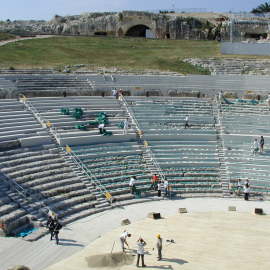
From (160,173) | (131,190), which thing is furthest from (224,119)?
(131,190)

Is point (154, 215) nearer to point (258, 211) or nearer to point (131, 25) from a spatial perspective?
point (258, 211)

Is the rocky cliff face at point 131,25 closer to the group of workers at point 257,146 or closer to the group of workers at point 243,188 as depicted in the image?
the group of workers at point 257,146

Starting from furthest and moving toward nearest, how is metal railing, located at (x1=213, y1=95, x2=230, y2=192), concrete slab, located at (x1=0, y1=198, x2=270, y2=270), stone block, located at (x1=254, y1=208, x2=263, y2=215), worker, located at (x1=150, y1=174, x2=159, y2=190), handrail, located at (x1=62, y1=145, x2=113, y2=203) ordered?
metal railing, located at (x1=213, y1=95, x2=230, y2=192)
worker, located at (x1=150, y1=174, x2=159, y2=190)
handrail, located at (x1=62, y1=145, x2=113, y2=203)
stone block, located at (x1=254, y1=208, x2=263, y2=215)
concrete slab, located at (x1=0, y1=198, x2=270, y2=270)

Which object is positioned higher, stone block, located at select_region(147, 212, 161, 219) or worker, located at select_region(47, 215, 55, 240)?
worker, located at select_region(47, 215, 55, 240)

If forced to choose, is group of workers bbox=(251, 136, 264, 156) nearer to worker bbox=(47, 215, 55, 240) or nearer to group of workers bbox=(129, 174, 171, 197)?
group of workers bbox=(129, 174, 171, 197)

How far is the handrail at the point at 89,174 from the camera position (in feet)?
75.2

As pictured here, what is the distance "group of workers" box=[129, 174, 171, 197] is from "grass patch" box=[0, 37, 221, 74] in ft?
54.6

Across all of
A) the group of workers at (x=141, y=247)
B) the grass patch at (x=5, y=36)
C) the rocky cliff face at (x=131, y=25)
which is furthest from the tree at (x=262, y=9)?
the group of workers at (x=141, y=247)

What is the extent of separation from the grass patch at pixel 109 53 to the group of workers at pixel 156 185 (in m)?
16.6

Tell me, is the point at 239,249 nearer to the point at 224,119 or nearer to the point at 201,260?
the point at 201,260

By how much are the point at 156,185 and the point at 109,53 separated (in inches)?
925

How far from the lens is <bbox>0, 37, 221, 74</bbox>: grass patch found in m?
39.8

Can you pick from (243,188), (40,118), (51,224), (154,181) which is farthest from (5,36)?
(51,224)

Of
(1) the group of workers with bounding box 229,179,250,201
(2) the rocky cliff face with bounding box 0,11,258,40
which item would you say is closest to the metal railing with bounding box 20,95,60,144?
(1) the group of workers with bounding box 229,179,250,201
